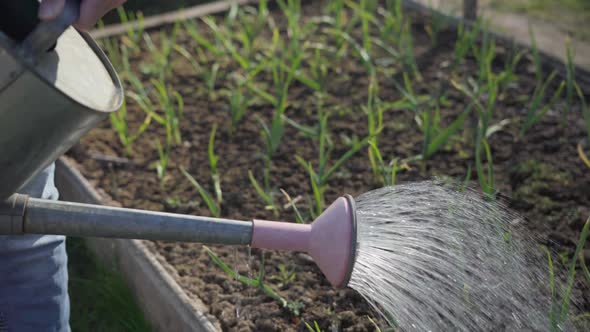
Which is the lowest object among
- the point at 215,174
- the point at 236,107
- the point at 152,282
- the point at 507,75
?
the point at 152,282

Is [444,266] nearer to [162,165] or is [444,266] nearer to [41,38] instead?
[41,38]

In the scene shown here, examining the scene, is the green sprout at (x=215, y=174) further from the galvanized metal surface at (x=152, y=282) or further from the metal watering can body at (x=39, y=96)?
the metal watering can body at (x=39, y=96)

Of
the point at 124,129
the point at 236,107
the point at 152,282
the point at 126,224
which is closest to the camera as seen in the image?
the point at 126,224

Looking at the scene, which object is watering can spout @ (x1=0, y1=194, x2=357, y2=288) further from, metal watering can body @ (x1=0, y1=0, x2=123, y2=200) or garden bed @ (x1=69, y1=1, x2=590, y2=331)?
garden bed @ (x1=69, y1=1, x2=590, y2=331)

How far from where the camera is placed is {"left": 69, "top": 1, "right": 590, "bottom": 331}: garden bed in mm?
2195

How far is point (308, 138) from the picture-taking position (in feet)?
9.39

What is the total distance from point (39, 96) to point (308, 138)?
1658 mm

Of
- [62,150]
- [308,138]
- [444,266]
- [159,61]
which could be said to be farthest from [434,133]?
[62,150]

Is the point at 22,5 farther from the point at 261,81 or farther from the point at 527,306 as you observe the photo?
the point at 261,81

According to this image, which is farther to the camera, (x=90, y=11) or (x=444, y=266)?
(x=444, y=266)

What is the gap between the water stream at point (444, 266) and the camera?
63.3 inches

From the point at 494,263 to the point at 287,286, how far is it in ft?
2.08

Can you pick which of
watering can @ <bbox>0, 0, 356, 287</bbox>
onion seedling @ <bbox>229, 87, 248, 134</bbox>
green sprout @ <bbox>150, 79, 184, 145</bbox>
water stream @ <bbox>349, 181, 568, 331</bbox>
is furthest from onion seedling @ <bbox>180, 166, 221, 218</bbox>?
watering can @ <bbox>0, 0, 356, 287</bbox>

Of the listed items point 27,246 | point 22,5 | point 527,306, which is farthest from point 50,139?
point 527,306
